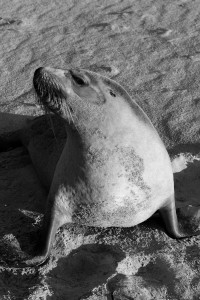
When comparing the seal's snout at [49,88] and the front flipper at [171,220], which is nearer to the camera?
the seal's snout at [49,88]

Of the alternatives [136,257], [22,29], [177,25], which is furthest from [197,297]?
[22,29]

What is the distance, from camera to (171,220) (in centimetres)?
329

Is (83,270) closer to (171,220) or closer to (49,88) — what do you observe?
(171,220)

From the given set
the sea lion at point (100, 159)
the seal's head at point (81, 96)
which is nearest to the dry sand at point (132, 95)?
the sea lion at point (100, 159)

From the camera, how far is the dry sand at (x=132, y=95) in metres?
2.91

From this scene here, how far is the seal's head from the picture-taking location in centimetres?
291

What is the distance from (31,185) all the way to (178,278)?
1.44 meters

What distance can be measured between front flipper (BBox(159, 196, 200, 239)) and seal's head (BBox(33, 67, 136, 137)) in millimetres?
655

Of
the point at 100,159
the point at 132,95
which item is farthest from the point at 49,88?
the point at 132,95

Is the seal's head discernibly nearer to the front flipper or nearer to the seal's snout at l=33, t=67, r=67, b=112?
the seal's snout at l=33, t=67, r=67, b=112

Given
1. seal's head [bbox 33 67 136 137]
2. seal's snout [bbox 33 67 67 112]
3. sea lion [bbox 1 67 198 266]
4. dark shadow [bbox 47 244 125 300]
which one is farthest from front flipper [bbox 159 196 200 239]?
seal's snout [bbox 33 67 67 112]

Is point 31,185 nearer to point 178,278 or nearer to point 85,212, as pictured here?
point 85,212

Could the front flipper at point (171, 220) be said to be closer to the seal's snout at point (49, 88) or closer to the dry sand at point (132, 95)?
the dry sand at point (132, 95)

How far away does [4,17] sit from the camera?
22.2ft
